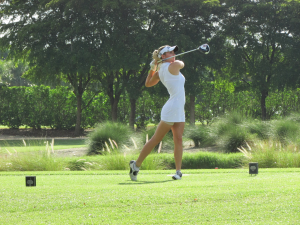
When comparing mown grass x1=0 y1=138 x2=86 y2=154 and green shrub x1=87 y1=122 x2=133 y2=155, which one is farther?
green shrub x1=87 y1=122 x2=133 y2=155

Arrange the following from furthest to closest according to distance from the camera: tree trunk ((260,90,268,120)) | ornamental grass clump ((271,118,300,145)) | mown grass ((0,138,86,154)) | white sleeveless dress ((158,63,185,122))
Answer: tree trunk ((260,90,268,120)) < ornamental grass clump ((271,118,300,145)) < mown grass ((0,138,86,154)) < white sleeveless dress ((158,63,185,122))

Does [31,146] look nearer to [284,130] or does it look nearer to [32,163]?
[32,163]

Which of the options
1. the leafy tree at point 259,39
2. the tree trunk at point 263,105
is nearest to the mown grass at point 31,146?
the leafy tree at point 259,39

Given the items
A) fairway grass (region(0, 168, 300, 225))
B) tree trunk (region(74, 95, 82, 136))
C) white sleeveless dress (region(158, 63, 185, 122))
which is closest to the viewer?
fairway grass (region(0, 168, 300, 225))

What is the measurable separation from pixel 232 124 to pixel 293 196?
9.81 m

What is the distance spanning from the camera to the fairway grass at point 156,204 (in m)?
3.51

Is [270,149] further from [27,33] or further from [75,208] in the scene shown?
[27,33]

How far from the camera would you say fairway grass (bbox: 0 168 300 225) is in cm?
351

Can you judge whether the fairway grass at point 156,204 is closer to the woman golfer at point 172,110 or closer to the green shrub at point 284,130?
the woman golfer at point 172,110

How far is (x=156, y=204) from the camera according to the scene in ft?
13.0

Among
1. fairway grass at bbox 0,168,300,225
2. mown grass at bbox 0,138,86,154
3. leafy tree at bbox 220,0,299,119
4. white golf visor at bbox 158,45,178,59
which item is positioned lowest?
fairway grass at bbox 0,168,300,225

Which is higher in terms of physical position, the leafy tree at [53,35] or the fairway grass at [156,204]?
the leafy tree at [53,35]

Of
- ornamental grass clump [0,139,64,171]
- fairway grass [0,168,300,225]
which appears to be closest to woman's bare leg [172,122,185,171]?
fairway grass [0,168,300,225]

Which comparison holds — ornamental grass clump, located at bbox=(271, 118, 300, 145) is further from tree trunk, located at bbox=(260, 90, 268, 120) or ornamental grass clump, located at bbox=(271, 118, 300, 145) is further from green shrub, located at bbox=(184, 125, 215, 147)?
tree trunk, located at bbox=(260, 90, 268, 120)
